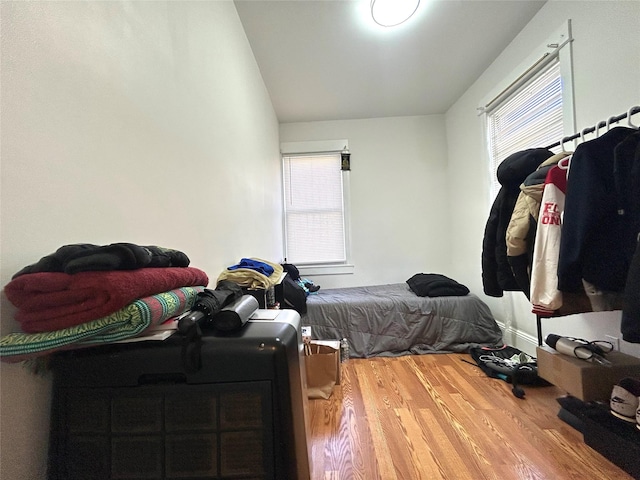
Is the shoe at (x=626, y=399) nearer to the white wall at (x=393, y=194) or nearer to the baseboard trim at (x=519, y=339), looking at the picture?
the baseboard trim at (x=519, y=339)

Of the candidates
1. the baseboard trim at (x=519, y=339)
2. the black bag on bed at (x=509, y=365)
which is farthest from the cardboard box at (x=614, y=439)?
the baseboard trim at (x=519, y=339)

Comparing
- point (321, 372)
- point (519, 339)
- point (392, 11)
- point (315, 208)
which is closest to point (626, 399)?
point (519, 339)

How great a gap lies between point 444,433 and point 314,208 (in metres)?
2.93

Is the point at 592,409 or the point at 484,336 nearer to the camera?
the point at 592,409

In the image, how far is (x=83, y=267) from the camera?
0.48 metres

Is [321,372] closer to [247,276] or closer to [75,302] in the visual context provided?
[247,276]

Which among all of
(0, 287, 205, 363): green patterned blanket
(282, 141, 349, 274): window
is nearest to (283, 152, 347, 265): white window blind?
(282, 141, 349, 274): window

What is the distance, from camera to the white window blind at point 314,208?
397 cm

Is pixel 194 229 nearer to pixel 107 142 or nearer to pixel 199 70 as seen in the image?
pixel 107 142

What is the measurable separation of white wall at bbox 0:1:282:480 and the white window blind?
2260 mm

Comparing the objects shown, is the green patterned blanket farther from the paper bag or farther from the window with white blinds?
the window with white blinds

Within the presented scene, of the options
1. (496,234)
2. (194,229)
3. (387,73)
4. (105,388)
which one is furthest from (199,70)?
(387,73)

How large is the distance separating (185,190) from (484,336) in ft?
9.27

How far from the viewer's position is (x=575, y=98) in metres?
1.91
